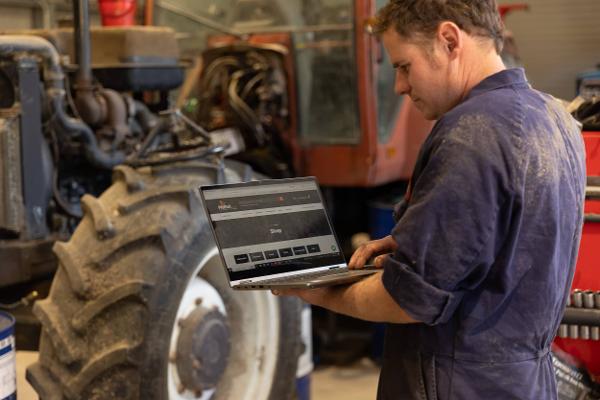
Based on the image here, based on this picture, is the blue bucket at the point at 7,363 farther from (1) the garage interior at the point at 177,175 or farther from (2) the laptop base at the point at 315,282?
(2) the laptop base at the point at 315,282

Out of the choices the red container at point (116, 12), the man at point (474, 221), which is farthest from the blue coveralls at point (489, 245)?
the red container at point (116, 12)

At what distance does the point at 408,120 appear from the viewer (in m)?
4.82

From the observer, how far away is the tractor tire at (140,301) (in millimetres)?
2584

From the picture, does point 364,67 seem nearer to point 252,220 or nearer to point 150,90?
point 150,90

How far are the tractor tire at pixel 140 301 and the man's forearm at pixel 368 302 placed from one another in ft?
3.04

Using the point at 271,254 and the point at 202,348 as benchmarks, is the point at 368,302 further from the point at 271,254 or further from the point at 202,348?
the point at 202,348

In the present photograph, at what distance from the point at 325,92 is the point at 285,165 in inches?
16.0

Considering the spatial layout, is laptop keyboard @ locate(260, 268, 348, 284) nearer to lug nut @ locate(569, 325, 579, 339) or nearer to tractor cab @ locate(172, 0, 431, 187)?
lug nut @ locate(569, 325, 579, 339)

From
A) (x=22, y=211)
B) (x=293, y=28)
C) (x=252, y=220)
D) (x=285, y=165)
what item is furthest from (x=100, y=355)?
(x=293, y=28)

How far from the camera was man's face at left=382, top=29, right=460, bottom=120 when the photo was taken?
1694 mm

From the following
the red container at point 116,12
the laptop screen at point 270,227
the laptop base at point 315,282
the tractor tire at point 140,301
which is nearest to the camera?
the laptop base at point 315,282

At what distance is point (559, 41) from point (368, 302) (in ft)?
23.2

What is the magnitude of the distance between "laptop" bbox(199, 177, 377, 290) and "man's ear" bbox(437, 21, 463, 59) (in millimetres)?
456

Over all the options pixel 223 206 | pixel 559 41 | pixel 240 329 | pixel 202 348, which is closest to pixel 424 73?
pixel 223 206
